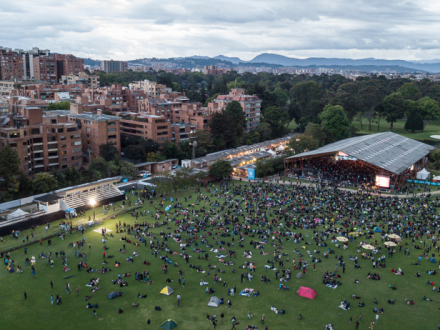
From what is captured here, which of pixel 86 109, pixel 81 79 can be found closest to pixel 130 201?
pixel 86 109

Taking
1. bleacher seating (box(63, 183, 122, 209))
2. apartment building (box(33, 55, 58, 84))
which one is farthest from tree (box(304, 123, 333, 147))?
apartment building (box(33, 55, 58, 84))

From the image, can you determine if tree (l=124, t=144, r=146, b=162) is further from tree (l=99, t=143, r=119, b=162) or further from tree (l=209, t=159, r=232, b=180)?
tree (l=209, t=159, r=232, b=180)

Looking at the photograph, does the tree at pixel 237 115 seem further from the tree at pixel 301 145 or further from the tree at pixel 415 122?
the tree at pixel 415 122

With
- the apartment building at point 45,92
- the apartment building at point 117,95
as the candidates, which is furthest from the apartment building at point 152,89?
the apartment building at point 45,92

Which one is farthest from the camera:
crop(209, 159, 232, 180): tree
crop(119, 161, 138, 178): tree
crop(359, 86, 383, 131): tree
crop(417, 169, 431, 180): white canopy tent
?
crop(359, 86, 383, 131): tree

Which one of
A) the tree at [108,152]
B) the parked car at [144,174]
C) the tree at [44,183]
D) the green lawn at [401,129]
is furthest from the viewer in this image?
the green lawn at [401,129]

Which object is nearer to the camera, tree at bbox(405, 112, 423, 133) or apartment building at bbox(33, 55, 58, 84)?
tree at bbox(405, 112, 423, 133)
